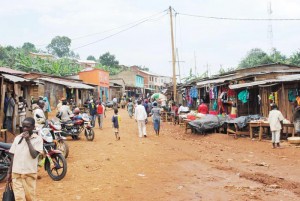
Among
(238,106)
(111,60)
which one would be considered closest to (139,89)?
(111,60)

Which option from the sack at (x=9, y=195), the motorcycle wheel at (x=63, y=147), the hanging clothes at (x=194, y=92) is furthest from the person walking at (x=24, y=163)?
the hanging clothes at (x=194, y=92)

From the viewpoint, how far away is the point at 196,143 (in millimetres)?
14164

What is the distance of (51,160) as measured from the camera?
7641mm

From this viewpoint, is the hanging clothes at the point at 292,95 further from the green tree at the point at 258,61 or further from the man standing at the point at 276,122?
the green tree at the point at 258,61

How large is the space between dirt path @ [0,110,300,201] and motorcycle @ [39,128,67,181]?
19 centimetres

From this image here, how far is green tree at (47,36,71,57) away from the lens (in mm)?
94250

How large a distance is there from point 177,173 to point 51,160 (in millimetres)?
3031

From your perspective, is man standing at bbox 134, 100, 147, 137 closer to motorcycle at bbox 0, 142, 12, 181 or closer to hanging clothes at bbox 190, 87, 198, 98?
hanging clothes at bbox 190, 87, 198, 98

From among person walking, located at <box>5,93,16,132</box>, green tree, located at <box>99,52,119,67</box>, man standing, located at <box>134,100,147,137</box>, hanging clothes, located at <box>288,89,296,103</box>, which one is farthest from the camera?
green tree, located at <box>99,52,119,67</box>

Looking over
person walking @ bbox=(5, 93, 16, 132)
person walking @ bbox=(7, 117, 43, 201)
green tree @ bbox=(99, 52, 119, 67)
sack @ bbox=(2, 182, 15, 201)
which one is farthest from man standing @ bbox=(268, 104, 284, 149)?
green tree @ bbox=(99, 52, 119, 67)

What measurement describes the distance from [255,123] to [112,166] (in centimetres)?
730

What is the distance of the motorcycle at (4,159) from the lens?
724 centimetres

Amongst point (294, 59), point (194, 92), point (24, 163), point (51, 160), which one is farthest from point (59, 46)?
point (24, 163)

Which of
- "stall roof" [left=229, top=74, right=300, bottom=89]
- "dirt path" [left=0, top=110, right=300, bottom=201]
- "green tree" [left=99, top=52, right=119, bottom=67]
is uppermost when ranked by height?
"green tree" [left=99, top=52, right=119, bottom=67]
